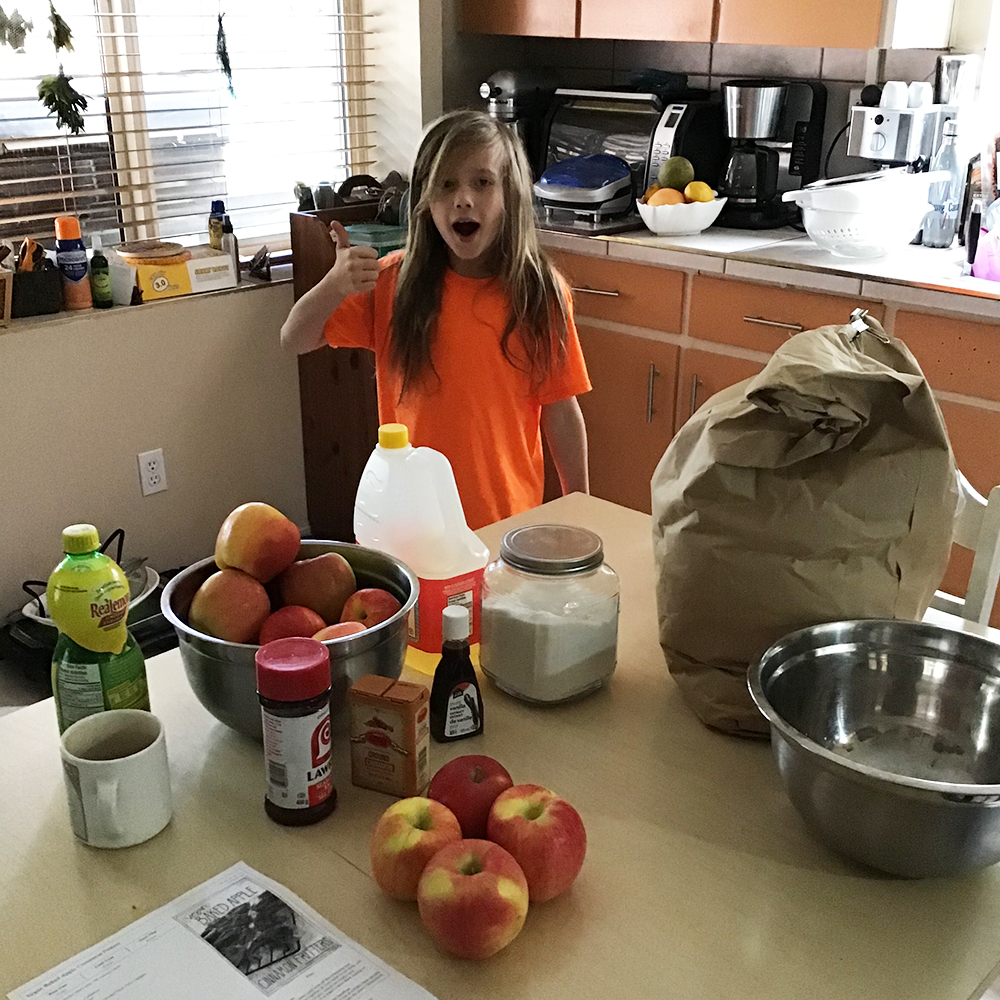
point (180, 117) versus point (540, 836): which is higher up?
point (180, 117)

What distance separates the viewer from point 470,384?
6.04ft

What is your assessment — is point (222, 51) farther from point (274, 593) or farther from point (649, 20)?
point (274, 593)

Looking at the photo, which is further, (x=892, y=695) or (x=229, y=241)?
(x=229, y=241)

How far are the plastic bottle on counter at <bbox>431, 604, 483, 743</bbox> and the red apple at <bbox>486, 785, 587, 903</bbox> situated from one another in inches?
6.9

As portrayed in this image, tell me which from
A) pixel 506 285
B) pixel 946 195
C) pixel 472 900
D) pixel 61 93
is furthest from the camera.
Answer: pixel 946 195

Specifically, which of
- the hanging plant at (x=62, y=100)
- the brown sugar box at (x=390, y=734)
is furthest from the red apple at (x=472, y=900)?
the hanging plant at (x=62, y=100)

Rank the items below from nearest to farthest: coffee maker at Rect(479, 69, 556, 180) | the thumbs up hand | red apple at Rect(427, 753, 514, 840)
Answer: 1. red apple at Rect(427, 753, 514, 840)
2. the thumbs up hand
3. coffee maker at Rect(479, 69, 556, 180)

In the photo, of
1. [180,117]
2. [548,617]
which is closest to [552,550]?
[548,617]

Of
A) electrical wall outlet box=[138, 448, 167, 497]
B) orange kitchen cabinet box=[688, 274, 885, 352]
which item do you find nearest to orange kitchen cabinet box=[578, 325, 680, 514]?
orange kitchen cabinet box=[688, 274, 885, 352]

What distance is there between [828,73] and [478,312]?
1.61 m

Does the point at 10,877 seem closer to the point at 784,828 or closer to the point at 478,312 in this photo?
the point at 784,828

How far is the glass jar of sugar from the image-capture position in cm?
105

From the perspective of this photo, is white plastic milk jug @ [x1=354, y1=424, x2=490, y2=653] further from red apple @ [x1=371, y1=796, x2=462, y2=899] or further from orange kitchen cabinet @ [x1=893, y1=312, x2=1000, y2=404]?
orange kitchen cabinet @ [x1=893, y1=312, x2=1000, y2=404]

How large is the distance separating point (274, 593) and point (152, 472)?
1787 millimetres
